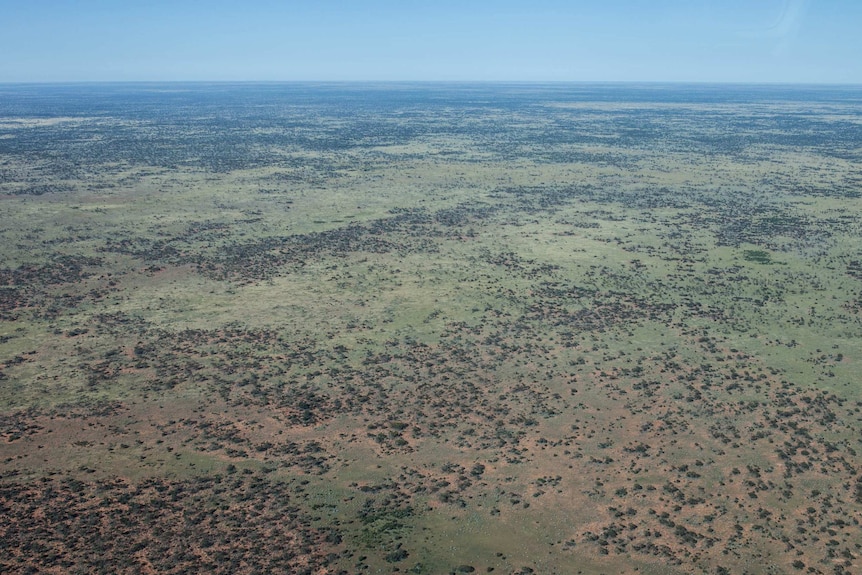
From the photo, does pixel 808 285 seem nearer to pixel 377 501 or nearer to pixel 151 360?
pixel 377 501

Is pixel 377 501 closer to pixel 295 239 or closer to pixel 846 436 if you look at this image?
pixel 846 436

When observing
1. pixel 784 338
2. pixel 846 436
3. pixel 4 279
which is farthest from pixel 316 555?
pixel 4 279

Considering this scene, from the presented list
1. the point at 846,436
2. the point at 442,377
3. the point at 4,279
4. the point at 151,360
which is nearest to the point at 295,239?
the point at 4,279

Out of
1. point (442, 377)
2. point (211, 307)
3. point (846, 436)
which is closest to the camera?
point (846, 436)

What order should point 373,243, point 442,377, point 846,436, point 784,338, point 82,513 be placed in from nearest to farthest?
point 82,513 < point 846,436 < point 442,377 < point 784,338 < point 373,243

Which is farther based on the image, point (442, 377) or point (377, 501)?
point (442, 377)

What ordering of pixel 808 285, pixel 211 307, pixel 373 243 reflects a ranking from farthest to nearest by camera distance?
1. pixel 373 243
2. pixel 808 285
3. pixel 211 307
